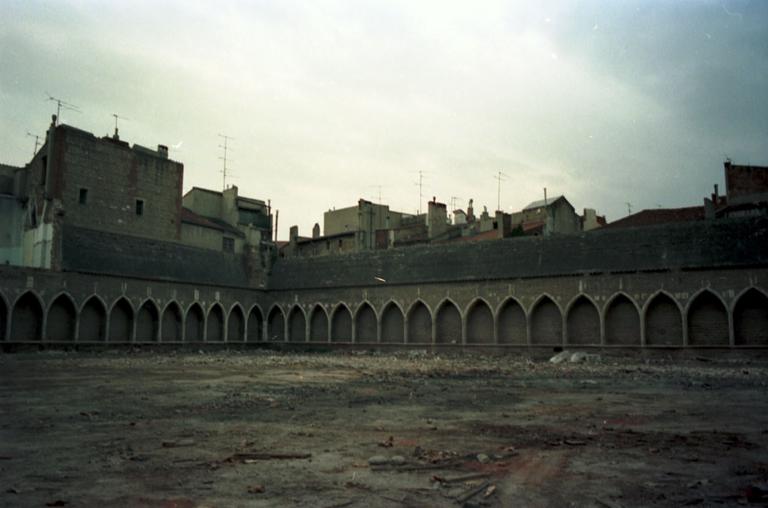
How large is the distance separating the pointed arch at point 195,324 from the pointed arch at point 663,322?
1178 inches

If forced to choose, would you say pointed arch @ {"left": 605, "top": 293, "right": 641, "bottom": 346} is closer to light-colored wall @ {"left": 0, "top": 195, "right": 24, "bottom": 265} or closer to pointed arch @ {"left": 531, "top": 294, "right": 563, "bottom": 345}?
pointed arch @ {"left": 531, "top": 294, "right": 563, "bottom": 345}

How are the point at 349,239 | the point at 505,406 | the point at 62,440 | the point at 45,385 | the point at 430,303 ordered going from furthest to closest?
1. the point at 349,239
2. the point at 430,303
3. the point at 45,385
4. the point at 505,406
5. the point at 62,440

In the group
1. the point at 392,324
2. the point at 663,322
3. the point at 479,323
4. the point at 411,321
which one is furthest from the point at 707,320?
the point at 392,324

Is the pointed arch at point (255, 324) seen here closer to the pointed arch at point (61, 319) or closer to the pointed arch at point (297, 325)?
the pointed arch at point (297, 325)

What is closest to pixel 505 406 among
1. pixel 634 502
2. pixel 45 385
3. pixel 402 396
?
pixel 402 396

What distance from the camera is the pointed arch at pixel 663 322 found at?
35.8 m

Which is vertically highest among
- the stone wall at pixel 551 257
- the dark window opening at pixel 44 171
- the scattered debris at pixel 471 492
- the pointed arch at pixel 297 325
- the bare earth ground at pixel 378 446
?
the dark window opening at pixel 44 171

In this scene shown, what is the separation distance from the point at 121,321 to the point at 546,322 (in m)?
27.3

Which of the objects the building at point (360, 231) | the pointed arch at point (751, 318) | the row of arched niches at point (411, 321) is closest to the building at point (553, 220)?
the building at point (360, 231)

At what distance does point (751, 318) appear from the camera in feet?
111

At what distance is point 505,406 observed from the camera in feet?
42.7

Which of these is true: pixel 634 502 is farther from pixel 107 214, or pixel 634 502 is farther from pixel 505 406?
pixel 107 214

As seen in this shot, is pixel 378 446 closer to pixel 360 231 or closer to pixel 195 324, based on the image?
pixel 195 324

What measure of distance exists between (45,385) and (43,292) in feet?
75.5
